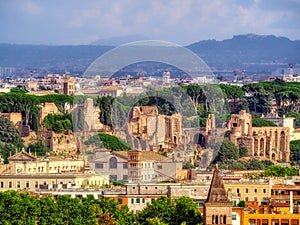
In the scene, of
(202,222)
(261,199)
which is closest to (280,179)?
(261,199)

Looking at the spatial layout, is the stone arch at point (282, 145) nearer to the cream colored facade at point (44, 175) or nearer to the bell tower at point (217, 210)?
the cream colored facade at point (44, 175)

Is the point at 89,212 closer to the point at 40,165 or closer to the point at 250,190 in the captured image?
the point at 250,190

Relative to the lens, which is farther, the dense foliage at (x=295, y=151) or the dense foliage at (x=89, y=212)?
the dense foliage at (x=295, y=151)

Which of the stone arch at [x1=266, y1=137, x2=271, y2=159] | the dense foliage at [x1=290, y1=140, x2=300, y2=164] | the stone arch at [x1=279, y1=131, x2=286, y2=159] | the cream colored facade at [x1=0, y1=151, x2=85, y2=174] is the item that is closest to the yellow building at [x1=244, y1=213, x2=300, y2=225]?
the cream colored facade at [x1=0, y1=151, x2=85, y2=174]

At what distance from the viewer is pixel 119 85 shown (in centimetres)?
7519

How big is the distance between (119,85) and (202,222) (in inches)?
1503

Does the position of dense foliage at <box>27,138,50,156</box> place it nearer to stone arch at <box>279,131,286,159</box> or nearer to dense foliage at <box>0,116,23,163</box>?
dense foliage at <box>0,116,23,163</box>

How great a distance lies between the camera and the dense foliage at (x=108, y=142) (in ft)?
201

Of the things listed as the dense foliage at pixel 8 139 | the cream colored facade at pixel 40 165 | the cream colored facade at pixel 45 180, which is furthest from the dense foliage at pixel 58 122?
the cream colored facade at pixel 45 180

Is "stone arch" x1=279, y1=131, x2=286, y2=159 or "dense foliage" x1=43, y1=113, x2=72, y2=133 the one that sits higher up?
"dense foliage" x1=43, y1=113, x2=72, y2=133

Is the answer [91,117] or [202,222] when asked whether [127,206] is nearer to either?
[202,222]

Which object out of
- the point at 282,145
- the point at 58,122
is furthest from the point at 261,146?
the point at 58,122

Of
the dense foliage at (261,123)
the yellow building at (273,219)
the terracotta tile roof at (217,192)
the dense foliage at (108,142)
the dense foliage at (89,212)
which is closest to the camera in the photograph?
the terracotta tile roof at (217,192)

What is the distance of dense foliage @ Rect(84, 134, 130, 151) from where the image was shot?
61.2m
